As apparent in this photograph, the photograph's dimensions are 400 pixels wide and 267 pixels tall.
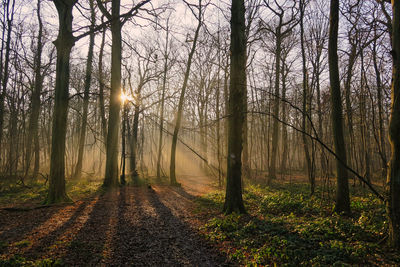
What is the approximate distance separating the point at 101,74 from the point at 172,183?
932 cm

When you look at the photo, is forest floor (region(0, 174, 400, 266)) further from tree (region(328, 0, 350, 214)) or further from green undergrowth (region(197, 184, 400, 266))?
tree (region(328, 0, 350, 214))

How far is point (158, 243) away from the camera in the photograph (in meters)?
4.45

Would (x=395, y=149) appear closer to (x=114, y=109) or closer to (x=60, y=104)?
(x=60, y=104)

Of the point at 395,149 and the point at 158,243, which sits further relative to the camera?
the point at 158,243

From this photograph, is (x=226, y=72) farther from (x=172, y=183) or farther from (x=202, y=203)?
(x=202, y=203)

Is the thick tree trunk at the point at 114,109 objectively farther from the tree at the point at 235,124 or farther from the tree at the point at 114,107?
the tree at the point at 235,124

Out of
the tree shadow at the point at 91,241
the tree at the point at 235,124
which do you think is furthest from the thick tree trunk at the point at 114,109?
the tree at the point at 235,124

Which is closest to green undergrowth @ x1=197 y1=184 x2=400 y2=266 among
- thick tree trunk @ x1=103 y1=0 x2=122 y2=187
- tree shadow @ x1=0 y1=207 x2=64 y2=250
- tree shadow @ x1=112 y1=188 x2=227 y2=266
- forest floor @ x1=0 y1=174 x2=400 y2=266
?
forest floor @ x1=0 y1=174 x2=400 y2=266

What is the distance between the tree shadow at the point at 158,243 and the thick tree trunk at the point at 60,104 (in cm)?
237

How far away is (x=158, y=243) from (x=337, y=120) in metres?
5.74

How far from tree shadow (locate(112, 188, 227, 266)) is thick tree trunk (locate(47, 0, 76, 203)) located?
237 centimetres

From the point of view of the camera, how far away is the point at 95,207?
23.6 feet

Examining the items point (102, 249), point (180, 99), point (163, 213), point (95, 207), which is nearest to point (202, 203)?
point (163, 213)

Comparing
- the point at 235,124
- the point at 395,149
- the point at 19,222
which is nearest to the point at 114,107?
the point at 19,222
